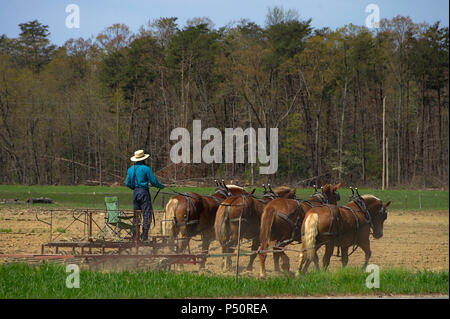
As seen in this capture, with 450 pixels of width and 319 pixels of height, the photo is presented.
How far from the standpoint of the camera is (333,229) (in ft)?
38.2

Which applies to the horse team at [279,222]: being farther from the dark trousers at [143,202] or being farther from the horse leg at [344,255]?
the dark trousers at [143,202]

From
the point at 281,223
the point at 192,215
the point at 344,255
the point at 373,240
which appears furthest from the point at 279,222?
the point at 373,240

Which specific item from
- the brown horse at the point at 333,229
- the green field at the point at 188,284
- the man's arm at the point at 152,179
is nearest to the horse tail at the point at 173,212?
the man's arm at the point at 152,179

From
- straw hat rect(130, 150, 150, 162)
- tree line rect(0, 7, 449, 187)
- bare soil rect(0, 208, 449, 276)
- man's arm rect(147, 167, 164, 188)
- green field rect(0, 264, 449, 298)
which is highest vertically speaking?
tree line rect(0, 7, 449, 187)

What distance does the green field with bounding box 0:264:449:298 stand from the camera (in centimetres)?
923

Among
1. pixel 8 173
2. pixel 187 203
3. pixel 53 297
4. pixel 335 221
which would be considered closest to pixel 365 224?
pixel 335 221

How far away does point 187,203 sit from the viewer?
1348cm

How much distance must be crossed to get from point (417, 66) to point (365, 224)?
33419 mm

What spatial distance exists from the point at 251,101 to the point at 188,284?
114 feet

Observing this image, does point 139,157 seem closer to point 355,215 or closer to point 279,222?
point 279,222

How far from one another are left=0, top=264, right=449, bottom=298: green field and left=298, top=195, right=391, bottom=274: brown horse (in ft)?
2.39

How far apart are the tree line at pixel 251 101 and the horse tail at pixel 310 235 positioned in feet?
97.1

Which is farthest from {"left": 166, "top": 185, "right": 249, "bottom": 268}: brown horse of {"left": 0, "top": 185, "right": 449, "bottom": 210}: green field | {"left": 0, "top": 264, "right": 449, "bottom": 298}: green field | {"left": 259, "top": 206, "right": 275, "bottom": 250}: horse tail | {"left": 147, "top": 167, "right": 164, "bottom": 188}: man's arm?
{"left": 0, "top": 185, "right": 449, "bottom": 210}: green field

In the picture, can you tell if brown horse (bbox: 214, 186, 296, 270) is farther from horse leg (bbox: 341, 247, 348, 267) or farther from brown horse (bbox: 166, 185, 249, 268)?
horse leg (bbox: 341, 247, 348, 267)
